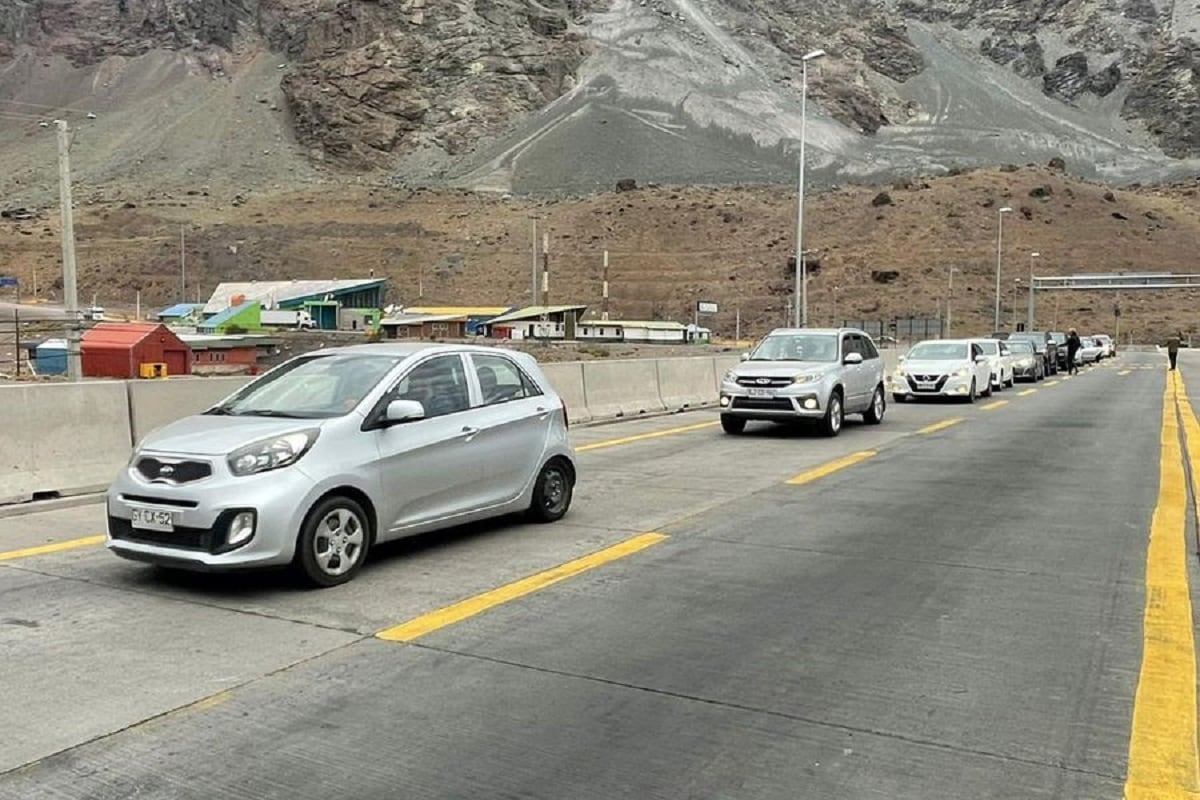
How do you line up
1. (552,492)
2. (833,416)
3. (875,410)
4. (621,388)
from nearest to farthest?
(552,492)
(833,416)
(875,410)
(621,388)

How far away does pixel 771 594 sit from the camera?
6.61m

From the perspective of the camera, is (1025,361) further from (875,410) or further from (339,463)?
(339,463)

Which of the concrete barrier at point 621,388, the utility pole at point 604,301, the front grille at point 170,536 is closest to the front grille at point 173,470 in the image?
the front grille at point 170,536

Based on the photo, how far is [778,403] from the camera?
1609 cm

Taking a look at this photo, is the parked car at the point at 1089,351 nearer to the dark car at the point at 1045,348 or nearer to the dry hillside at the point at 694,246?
the dark car at the point at 1045,348

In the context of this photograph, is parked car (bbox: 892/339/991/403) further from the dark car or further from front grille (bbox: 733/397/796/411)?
the dark car

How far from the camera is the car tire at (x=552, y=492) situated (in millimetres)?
8750

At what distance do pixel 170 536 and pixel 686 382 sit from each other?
1773cm

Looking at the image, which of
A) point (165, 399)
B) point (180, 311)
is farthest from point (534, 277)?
point (165, 399)

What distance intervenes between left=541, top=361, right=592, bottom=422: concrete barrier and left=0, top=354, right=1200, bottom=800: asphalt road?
9.10 m

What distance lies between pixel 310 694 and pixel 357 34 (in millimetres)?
156340

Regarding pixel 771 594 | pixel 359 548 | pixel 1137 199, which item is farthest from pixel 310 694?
pixel 1137 199

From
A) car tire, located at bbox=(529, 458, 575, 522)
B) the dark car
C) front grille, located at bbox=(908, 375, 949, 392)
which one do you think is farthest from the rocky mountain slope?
car tire, located at bbox=(529, 458, 575, 522)

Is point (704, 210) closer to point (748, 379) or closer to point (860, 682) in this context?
point (748, 379)
